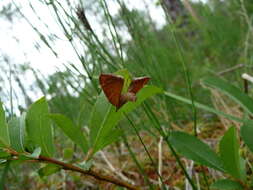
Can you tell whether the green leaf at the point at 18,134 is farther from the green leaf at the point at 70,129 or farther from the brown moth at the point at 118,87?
the brown moth at the point at 118,87

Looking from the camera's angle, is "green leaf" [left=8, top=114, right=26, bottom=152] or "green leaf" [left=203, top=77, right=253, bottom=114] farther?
"green leaf" [left=203, top=77, right=253, bottom=114]

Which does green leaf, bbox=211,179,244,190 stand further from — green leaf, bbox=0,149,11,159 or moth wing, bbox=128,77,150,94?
green leaf, bbox=0,149,11,159

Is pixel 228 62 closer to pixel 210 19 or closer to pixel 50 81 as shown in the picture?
pixel 210 19

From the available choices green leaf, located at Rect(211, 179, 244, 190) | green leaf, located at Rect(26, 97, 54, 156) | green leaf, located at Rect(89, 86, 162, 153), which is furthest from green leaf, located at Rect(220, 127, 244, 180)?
green leaf, located at Rect(26, 97, 54, 156)

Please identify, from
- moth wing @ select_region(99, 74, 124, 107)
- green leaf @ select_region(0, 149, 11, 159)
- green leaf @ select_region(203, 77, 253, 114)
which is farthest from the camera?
green leaf @ select_region(203, 77, 253, 114)

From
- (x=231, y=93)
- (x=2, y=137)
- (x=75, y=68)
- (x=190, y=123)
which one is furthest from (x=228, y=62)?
(x=2, y=137)

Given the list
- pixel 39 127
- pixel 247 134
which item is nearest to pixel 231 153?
pixel 247 134

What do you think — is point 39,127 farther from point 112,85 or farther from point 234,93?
point 234,93
